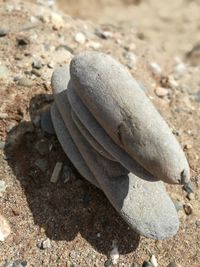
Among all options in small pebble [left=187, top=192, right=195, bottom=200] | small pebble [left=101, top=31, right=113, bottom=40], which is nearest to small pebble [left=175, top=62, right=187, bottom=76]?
small pebble [left=101, top=31, right=113, bottom=40]

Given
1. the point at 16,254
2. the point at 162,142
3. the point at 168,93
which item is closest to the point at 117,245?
the point at 16,254

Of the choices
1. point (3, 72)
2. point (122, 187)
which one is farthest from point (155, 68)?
point (122, 187)

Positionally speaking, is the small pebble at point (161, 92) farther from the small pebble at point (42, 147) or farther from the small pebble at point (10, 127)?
the small pebble at point (10, 127)

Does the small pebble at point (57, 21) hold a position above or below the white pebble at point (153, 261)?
above

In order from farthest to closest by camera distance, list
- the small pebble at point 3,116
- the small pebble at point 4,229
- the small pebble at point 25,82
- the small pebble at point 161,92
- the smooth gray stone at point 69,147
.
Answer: the small pebble at point 161,92 → the small pebble at point 25,82 → the small pebble at point 3,116 → the smooth gray stone at point 69,147 → the small pebble at point 4,229

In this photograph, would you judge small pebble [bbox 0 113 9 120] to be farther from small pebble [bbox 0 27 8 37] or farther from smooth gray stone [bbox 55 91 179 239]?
small pebble [bbox 0 27 8 37]

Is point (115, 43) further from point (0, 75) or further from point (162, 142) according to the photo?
point (162, 142)

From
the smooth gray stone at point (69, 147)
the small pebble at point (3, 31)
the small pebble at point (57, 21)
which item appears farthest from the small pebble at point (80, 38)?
the smooth gray stone at point (69, 147)
